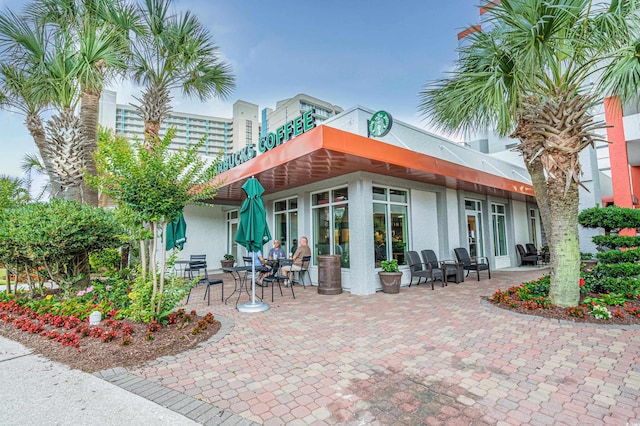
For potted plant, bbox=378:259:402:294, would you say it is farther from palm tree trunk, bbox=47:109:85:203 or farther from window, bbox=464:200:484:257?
palm tree trunk, bbox=47:109:85:203

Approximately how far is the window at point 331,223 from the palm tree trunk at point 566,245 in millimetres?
4345

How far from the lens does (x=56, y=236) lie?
5238mm

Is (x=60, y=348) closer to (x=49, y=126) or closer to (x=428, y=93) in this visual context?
(x=49, y=126)

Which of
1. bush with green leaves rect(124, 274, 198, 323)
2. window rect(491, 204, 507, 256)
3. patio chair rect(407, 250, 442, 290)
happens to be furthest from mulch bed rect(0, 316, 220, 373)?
window rect(491, 204, 507, 256)

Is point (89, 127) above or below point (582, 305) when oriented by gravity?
above

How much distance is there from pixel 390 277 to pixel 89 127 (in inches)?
321

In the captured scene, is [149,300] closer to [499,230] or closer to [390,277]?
[390,277]

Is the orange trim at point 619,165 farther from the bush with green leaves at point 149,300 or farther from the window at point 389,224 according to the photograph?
the bush with green leaves at point 149,300

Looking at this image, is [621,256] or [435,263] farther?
[435,263]

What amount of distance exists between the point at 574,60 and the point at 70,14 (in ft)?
34.6

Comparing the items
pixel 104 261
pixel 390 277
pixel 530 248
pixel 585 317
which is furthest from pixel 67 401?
pixel 530 248

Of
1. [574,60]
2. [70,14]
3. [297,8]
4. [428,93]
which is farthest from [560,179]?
[70,14]

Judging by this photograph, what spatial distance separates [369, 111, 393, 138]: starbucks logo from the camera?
286 inches

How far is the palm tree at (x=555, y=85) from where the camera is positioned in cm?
451
